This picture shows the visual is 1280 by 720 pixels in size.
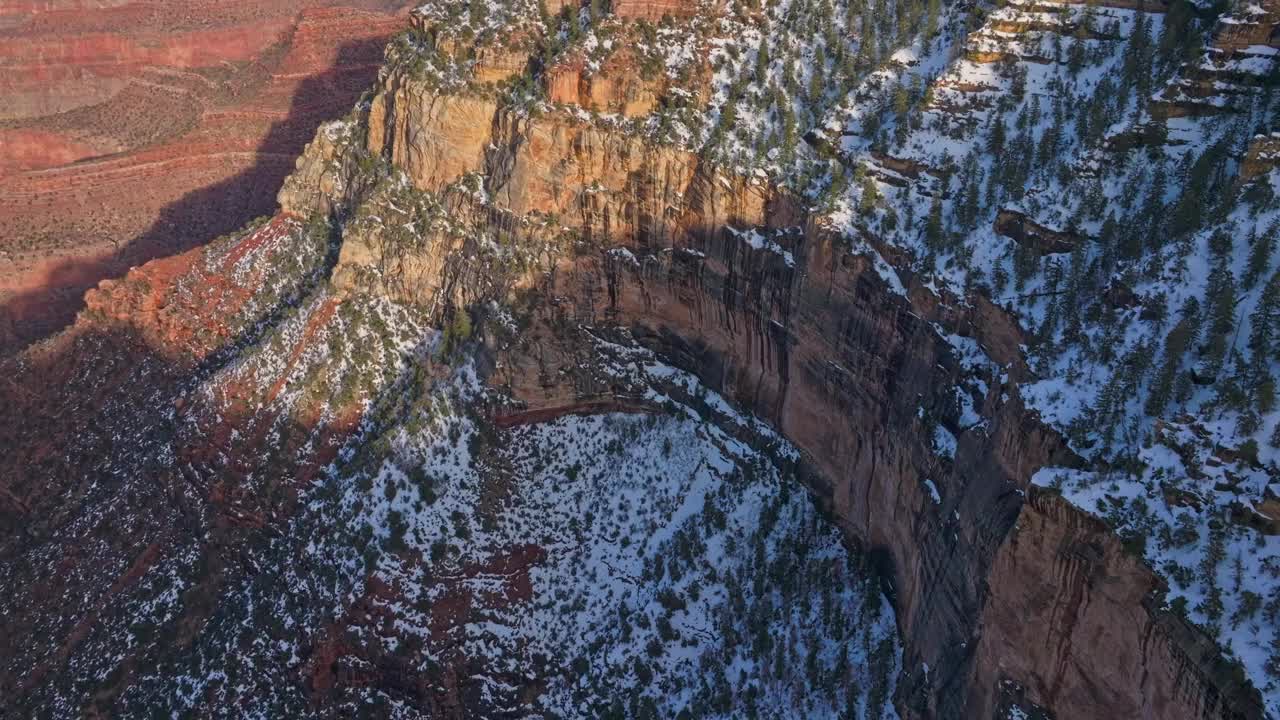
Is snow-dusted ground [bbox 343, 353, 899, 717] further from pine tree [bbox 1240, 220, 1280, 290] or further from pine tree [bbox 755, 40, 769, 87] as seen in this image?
pine tree [bbox 1240, 220, 1280, 290]

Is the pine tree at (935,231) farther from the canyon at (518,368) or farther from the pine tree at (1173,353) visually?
the pine tree at (1173,353)

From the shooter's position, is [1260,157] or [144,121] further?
[144,121]

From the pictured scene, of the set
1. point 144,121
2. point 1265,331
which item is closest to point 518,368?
point 1265,331

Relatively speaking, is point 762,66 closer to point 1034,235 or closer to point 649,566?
point 1034,235

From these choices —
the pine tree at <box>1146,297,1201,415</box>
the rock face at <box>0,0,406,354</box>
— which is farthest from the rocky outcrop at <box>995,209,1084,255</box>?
the rock face at <box>0,0,406,354</box>

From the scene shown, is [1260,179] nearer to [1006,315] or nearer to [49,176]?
[1006,315]

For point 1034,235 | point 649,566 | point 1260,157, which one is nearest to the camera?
→ point 1260,157
